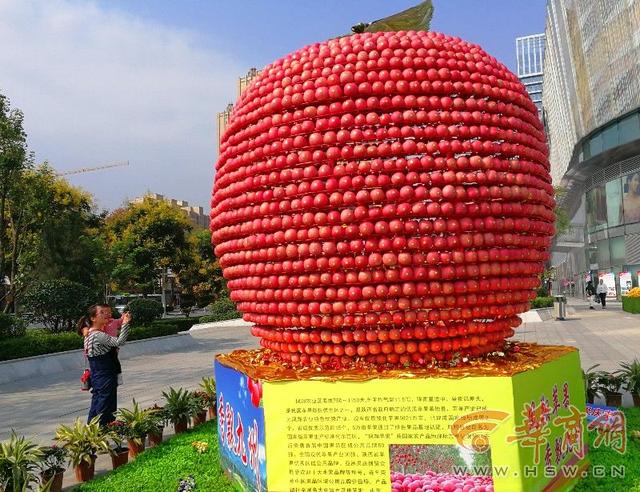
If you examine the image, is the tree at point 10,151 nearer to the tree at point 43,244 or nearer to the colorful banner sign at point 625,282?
the tree at point 43,244

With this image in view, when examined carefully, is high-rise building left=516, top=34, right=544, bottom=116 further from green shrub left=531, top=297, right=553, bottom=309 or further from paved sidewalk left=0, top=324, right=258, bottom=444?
paved sidewalk left=0, top=324, right=258, bottom=444

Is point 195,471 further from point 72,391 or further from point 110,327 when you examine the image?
point 72,391

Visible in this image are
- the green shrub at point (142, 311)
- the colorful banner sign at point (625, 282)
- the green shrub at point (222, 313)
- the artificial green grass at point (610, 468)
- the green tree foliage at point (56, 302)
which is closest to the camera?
the artificial green grass at point (610, 468)

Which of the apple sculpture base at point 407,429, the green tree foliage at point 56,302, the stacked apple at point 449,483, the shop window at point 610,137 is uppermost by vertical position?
the shop window at point 610,137

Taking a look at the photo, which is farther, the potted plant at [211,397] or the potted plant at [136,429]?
the potted plant at [211,397]

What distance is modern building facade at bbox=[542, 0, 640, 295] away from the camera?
31156mm

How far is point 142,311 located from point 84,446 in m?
15.3

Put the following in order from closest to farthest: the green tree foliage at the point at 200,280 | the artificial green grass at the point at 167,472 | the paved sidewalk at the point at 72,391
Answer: the artificial green grass at the point at 167,472 < the paved sidewalk at the point at 72,391 < the green tree foliage at the point at 200,280

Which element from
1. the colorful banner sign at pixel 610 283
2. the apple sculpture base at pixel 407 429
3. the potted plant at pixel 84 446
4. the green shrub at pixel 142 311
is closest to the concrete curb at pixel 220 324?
the green shrub at pixel 142 311

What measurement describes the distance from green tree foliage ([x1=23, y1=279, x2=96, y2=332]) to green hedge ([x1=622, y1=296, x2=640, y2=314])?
20486mm

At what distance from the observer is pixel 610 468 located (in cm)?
446

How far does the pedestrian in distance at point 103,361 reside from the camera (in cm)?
610

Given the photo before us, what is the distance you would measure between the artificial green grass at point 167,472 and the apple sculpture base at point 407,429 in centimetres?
114

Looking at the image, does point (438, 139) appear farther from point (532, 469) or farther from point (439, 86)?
point (532, 469)
